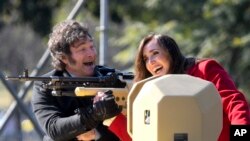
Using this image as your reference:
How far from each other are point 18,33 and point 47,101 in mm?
13753

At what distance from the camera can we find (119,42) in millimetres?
17000

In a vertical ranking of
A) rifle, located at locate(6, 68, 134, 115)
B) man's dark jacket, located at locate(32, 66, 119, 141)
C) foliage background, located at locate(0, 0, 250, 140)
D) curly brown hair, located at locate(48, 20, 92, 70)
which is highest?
foliage background, located at locate(0, 0, 250, 140)

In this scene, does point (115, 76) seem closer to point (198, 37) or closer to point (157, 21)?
point (198, 37)

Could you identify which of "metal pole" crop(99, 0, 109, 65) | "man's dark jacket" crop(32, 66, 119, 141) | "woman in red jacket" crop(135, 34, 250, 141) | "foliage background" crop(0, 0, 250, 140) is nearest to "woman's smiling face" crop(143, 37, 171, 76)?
"woman in red jacket" crop(135, 34, 250, 141)

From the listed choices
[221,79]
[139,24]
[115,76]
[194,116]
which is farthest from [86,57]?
[139,24]

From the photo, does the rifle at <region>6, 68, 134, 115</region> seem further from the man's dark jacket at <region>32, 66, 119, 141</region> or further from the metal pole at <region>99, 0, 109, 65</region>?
the metal pole at <region>99, 0, 109, 65</region>

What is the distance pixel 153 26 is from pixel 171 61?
38.5ft

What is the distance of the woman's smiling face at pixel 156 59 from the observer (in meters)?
4.66

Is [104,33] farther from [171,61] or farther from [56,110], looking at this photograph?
[171,61]

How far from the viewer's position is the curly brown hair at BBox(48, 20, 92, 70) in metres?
5.43

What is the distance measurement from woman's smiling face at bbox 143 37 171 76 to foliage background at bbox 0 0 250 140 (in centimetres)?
771

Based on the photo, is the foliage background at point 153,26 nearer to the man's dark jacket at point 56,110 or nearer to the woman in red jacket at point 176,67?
Answer: the man's dark jacket at point 56,110

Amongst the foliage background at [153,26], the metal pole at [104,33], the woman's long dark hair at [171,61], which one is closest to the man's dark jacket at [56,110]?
the woman's long dark hair at [171,61]

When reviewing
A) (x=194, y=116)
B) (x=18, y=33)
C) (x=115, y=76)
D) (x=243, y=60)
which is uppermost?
(x=18, y=33)
